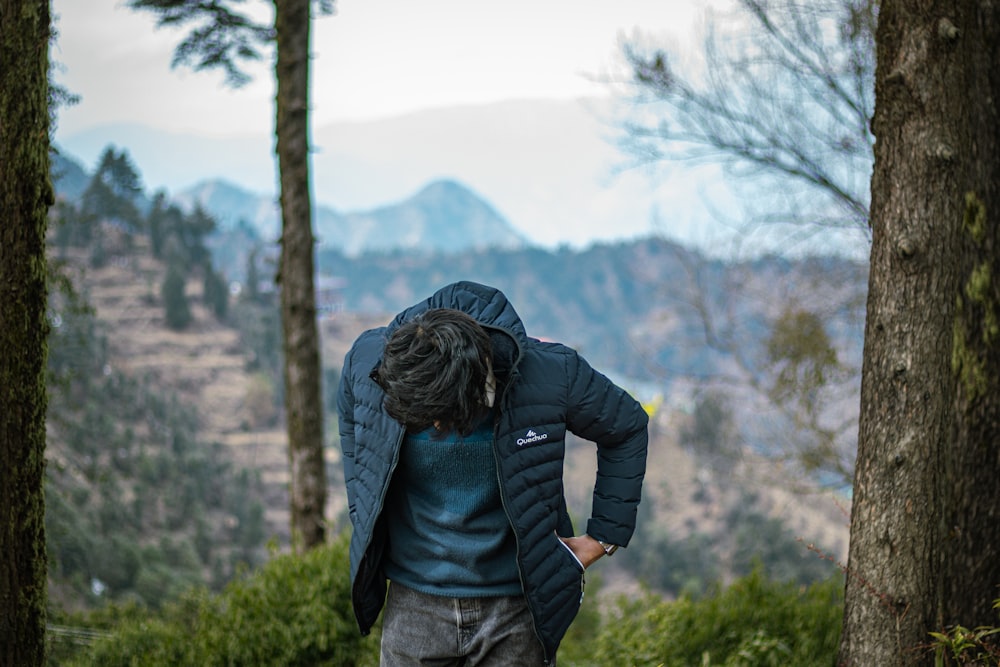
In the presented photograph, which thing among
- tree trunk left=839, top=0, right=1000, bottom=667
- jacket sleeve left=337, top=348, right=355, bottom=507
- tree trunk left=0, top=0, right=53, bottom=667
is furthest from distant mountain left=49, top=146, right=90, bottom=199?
tree trunk left=839, top=0, right=1000, bottom=667

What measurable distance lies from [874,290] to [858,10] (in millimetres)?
6162

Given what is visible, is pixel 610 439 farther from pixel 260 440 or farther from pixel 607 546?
pixel 260 440

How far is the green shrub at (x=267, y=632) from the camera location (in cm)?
391

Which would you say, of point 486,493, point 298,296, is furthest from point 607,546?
point 298,296

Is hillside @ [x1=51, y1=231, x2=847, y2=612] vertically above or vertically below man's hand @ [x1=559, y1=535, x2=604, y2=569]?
below

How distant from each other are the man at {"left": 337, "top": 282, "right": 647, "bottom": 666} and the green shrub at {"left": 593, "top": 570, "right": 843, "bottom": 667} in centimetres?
155

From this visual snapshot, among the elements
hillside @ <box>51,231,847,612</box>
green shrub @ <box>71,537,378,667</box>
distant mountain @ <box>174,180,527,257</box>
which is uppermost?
distant mountain @ <box>174,180,527,257</box>

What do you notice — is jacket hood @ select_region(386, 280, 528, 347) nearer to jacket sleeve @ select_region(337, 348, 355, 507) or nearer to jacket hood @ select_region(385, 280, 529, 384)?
jacket hood @ select_region(385, 280, 529, 384)

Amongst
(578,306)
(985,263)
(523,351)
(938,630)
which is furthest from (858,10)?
(578,306)

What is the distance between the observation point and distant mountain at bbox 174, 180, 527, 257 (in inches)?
4026

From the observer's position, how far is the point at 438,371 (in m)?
2.05

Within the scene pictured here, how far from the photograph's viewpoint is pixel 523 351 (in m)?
2.28

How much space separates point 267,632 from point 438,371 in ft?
8.41

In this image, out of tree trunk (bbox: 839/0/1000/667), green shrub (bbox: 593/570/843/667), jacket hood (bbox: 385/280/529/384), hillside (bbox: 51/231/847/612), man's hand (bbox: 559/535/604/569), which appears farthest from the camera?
hillside (bbox: 51/231/847/612)
